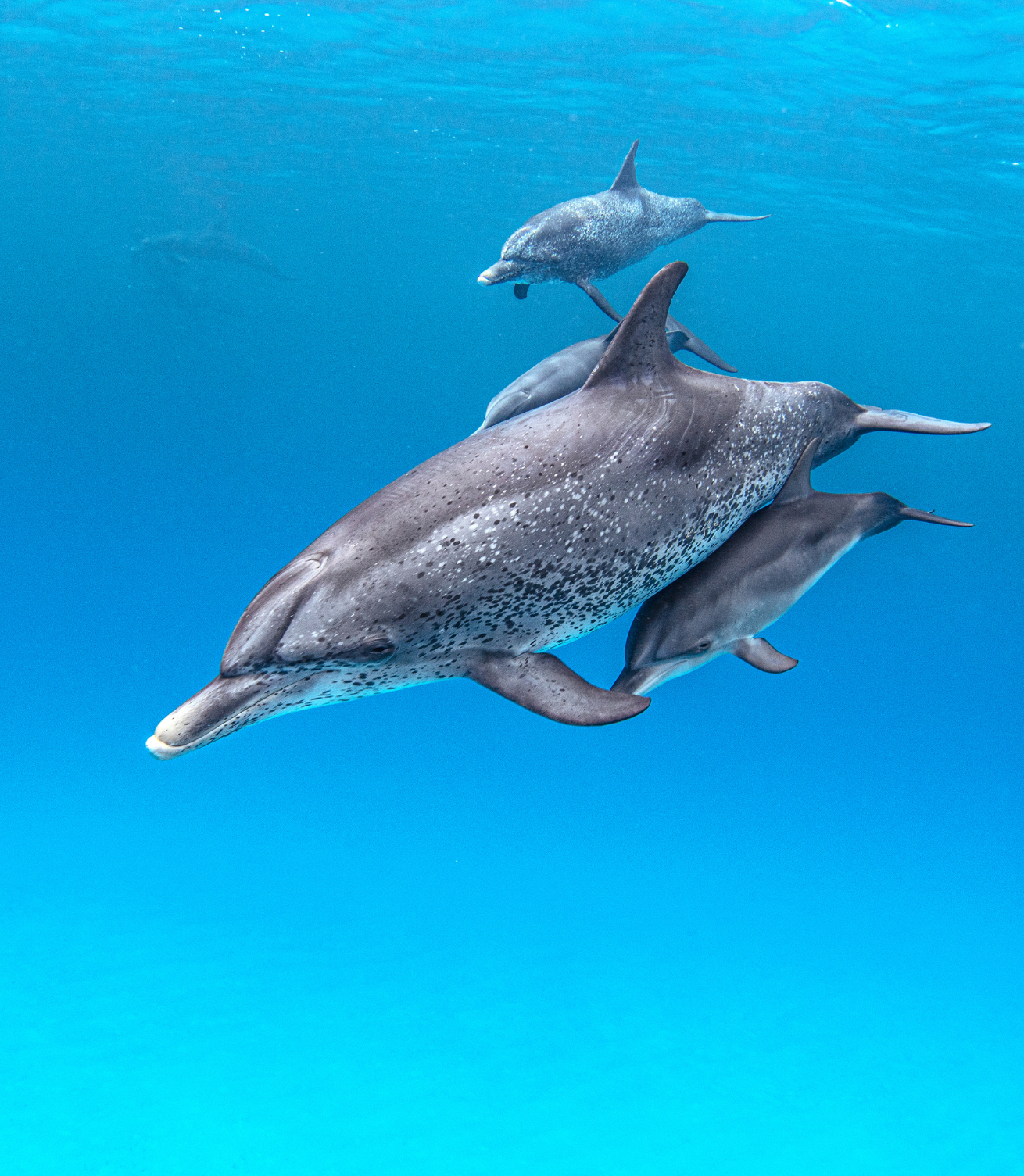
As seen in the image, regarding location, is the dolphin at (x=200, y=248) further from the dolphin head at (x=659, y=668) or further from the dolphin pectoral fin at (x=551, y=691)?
the dolphin pectoral fin at (x=551, y=691)

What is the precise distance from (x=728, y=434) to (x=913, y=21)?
1715 cm

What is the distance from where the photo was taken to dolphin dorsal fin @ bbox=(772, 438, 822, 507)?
4.55 meters

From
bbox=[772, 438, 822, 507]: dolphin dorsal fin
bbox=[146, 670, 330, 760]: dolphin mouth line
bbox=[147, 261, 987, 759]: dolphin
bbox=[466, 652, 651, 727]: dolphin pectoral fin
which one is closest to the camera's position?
bbox=[146, 670, 330, 760]: dolphin mouth line

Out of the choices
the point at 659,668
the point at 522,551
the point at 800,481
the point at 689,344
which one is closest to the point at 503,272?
the point at 689,344

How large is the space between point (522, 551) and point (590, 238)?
16.9 ft

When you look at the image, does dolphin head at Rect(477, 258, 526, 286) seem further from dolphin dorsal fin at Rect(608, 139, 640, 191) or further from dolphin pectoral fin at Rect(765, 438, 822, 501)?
dolphin pectoral fin at Rect(765, 438, 822, 501)

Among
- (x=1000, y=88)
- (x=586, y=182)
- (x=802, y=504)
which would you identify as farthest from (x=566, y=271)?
(x=586, y=182)

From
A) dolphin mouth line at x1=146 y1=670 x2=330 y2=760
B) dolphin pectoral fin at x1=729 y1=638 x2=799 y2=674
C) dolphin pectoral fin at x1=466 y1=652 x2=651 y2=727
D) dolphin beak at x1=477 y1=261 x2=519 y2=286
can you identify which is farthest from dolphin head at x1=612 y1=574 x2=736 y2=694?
dolphin beak at x1=477 y1=261 x2=519 y2=286

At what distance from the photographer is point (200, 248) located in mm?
25625

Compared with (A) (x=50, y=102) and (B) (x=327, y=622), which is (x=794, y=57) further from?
(A) (x=50, y=102)

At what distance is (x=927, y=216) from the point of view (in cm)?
2989

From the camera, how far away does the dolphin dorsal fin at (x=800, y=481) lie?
14.9ft

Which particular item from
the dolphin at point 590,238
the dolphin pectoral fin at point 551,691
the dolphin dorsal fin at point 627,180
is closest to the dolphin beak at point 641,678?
the dolphin pectoral fin at point 551,691

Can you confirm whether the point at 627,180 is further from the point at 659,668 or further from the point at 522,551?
the point at 522,551
